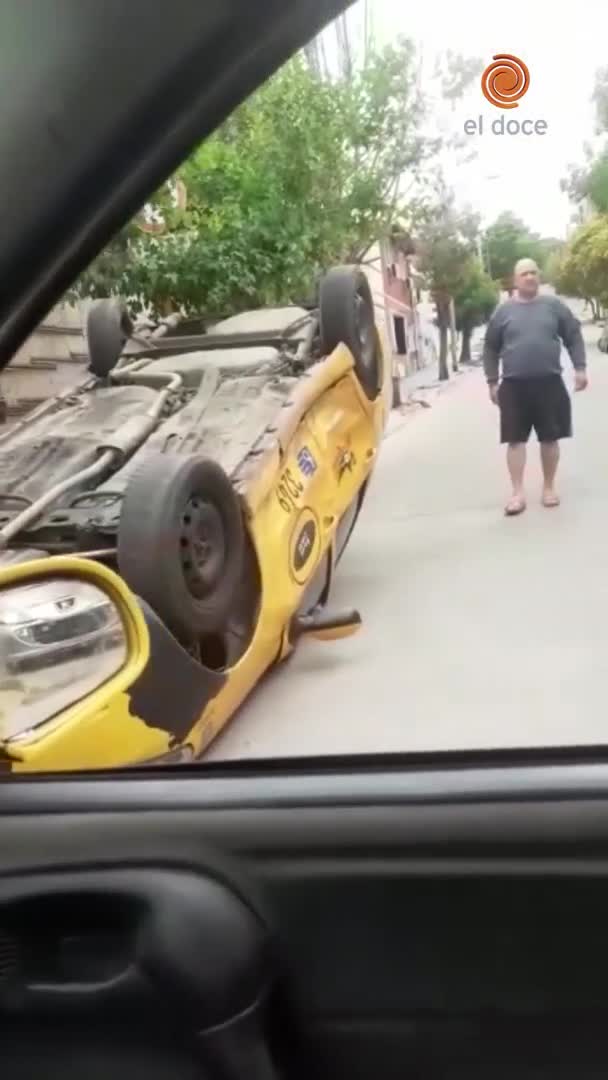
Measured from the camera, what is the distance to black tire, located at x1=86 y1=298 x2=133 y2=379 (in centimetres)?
128

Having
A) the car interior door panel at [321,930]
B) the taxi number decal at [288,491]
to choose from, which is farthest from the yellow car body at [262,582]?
the car interior door panel at [321,930]

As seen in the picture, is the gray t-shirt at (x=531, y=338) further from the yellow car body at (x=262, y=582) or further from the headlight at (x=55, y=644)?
the headlight at (x=55, y=644)

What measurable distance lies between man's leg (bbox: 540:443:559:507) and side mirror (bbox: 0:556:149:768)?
0.55 m

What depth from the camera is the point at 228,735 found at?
1270 mm

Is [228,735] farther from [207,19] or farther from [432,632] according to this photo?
[207,19]

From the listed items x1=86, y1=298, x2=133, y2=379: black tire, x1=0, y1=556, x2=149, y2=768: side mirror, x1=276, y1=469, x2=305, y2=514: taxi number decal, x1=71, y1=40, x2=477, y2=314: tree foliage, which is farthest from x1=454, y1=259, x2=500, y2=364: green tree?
x1=0, y1=556, x2=149, y2=768: side mirror

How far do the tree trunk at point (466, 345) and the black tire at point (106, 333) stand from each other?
1.44 feet

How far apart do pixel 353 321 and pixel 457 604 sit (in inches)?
17.0

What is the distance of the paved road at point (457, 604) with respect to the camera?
1.27m

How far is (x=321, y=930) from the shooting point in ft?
3.45

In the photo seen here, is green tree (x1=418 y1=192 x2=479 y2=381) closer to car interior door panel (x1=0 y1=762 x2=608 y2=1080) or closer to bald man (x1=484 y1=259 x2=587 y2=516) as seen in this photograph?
bald man (x1=484 y1=259 x2=587 y2=516)

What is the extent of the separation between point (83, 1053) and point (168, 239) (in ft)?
2.96

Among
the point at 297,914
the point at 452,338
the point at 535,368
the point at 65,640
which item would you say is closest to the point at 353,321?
the point at 452,338

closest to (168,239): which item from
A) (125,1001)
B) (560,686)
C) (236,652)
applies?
(236,652)
